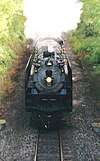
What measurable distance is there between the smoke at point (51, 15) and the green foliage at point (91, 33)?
38.2 ft

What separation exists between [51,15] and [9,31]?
30057mm

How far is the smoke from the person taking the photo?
181ft

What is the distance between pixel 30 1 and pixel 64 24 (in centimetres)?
1006

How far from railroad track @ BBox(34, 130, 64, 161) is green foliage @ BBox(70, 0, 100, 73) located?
10146 millimetres

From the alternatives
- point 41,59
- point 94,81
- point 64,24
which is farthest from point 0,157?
point 64,24

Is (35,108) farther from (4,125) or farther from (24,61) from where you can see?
(24,61)

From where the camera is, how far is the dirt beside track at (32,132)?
606 inches

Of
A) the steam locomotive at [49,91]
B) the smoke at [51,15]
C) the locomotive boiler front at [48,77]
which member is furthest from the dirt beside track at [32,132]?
the smoke at [51,15]

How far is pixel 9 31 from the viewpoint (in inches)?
1331

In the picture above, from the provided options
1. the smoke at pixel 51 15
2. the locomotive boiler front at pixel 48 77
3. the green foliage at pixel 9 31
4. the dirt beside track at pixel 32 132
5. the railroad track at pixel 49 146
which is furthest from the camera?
the smoke at pixel 51 15

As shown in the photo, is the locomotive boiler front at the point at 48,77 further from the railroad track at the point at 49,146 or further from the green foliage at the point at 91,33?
the green foliage at the point at 91,33

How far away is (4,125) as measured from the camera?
18453 mm

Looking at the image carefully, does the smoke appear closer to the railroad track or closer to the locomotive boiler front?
the locomotive boiler front

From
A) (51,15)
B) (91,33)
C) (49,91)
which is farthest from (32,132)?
(51,15)
